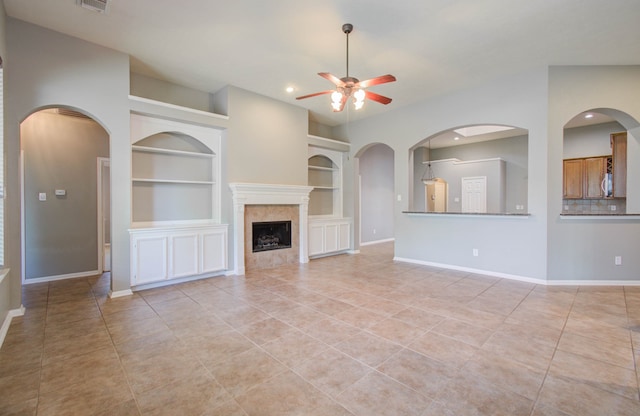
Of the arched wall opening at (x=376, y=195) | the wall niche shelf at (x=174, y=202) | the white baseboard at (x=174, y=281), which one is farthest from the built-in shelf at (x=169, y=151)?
the arched wall opening at (x=376, y=195)

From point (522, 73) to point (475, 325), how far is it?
395cm

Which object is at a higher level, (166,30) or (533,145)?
(166,30)

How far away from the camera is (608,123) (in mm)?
6723

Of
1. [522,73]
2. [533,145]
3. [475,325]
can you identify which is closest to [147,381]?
[475,325]

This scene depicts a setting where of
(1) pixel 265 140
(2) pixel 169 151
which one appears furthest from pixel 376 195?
(2) pixel 169 151

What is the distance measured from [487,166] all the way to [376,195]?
3.19 metres

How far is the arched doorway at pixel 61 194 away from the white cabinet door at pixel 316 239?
3.80 metres

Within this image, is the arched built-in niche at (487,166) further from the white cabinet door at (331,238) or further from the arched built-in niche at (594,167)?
the white cabinet door at (331,238)

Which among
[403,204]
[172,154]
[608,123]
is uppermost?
[608,123]

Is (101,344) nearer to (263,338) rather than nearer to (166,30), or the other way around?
(263,338)

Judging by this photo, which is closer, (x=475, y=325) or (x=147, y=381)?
(x=147, y=381)

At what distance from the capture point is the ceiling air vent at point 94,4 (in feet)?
9.52

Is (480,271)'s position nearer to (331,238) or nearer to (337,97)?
(331,238)

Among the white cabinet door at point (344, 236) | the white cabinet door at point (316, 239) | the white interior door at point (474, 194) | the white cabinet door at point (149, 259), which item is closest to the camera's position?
the white cabinet door at point (149, 259)
